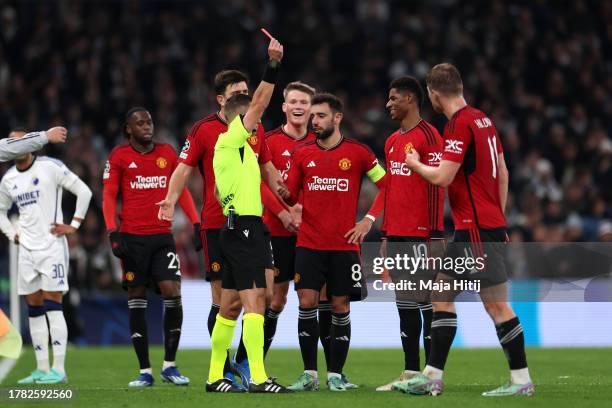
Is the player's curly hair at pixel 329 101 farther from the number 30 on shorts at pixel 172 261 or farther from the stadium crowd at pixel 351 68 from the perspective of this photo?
the stadium crowd at pixel 351 68

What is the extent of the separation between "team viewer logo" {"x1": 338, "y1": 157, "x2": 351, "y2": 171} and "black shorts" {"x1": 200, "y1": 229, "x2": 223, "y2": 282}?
4.26 feet

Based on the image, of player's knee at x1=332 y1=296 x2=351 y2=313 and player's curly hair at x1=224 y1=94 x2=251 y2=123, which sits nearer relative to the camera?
player's curly hair at x1=224 y1=94 x2=251 y2=123

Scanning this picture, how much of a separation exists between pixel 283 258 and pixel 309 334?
3.33 feet

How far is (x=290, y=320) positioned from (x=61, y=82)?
773cm

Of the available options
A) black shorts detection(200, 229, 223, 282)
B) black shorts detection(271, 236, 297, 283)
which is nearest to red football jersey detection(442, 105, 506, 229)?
black shorts detection(271, 236, 297, 283)

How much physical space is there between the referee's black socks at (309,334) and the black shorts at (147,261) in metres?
1.90

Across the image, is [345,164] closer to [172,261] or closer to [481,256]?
[481,256]

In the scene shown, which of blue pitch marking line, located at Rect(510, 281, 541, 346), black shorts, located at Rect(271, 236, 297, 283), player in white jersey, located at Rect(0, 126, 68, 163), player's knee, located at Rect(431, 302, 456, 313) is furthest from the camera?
blue pitch marking line, located at Rect(510, 281, 541, 346)

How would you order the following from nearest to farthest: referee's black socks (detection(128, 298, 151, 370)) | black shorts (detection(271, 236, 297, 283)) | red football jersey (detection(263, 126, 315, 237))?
black shorts (detection(271, 236, 297, 283)), red football jersey (detection(263, 126, 315, 237)), referee's black socks (detection(128, 298, 151, 370))

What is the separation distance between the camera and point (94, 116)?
21562 mm

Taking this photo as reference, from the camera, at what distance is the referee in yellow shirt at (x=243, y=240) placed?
30.4ft

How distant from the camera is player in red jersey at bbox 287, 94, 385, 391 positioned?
9984 millimetres

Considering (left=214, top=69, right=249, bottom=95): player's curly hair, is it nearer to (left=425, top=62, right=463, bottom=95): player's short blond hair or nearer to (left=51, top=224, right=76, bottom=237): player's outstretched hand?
(left=425, top=62, right=463, bottom=95): player's short blond hair

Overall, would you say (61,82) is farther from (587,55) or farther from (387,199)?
(387,199)
